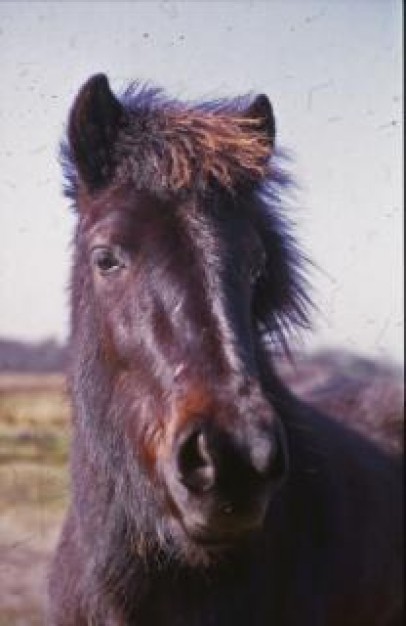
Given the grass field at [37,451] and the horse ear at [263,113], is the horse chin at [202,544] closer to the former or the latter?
the grass field at [37,451]

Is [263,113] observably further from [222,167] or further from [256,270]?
[256,270]

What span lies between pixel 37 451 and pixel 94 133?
211 cm

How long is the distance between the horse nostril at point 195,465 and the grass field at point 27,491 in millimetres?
1790

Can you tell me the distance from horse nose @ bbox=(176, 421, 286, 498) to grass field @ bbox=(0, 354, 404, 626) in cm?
189

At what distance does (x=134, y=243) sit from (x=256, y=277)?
44 centimetres

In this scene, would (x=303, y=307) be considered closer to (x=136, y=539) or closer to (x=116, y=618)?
(x=136, y=539)

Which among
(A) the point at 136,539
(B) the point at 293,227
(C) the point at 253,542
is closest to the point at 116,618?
(A) the point at 136,539

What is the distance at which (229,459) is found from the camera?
215 centimetres

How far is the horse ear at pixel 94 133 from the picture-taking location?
288 centimetres

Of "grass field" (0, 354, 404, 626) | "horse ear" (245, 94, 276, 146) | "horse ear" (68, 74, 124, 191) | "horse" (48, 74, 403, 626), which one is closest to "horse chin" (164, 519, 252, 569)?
"horse" (48, 74, 403, 626)

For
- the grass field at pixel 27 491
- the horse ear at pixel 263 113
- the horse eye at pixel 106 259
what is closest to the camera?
the horse eye at pixel 106 259

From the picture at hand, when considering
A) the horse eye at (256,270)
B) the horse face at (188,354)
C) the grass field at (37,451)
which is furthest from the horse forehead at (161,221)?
the grass field at (37,451)

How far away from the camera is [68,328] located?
3.18m

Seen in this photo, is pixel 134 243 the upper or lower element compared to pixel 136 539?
upper
